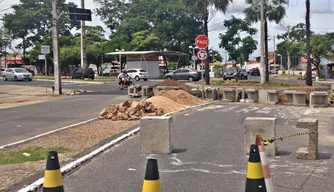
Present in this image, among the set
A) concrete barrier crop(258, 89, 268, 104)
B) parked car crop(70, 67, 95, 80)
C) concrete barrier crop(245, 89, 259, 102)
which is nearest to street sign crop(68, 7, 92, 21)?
parked car crop(70, 67, 95, 80)

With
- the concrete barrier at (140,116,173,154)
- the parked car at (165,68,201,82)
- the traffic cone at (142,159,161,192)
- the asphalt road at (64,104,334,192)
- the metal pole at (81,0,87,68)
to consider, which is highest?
the metal pole at (81,0,87,68)

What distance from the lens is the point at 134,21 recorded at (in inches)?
2955

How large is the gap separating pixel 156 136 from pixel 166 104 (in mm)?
8298

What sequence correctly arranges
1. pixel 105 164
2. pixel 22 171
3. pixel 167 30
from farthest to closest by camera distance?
pixel 167 30, pixel 105 164, pixel 22 171

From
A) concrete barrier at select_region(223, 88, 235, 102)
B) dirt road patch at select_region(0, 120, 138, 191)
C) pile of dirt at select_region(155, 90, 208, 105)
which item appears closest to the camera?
dirt road patch at select_region(0, 120, 138, 191)

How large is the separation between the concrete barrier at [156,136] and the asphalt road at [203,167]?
23 centimetres

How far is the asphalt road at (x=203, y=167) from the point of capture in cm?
638

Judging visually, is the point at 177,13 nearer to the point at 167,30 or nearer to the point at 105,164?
the point at 167,30

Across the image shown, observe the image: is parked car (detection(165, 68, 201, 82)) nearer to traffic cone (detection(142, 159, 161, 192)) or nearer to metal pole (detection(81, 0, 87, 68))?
metal pole (detection(81, 0, 87, 68))

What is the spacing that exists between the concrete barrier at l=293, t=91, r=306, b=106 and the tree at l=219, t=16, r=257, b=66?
45063 mm

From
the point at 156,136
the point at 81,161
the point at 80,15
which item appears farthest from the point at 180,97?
the point at 80,15

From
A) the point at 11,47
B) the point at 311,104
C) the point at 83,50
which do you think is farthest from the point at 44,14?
the point at 311,104

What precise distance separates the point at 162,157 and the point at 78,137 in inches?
128

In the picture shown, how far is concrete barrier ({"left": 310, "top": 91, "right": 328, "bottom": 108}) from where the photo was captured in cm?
1838
